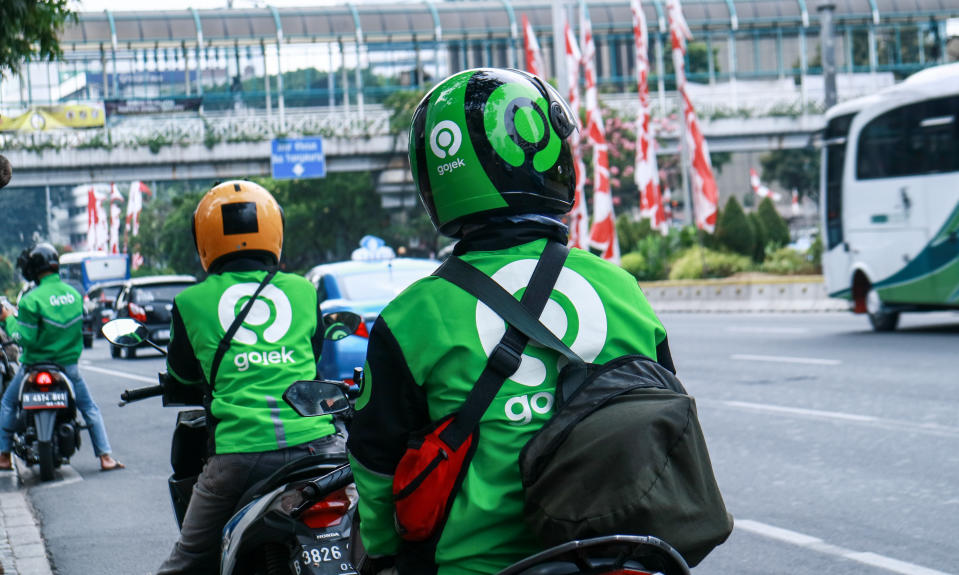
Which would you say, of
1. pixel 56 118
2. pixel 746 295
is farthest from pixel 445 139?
pixel 56 118

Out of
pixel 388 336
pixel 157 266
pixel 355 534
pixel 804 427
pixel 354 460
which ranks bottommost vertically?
pixel 157 266

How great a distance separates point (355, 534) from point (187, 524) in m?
1.34

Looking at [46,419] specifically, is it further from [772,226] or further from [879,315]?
[772,226]

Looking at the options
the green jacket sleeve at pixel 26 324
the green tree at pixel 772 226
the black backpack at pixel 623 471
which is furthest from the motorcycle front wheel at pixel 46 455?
the green tree at pixel 772 226

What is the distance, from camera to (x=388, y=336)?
2285 mm

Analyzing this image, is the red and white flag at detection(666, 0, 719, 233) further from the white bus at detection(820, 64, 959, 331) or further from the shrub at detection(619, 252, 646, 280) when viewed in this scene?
the white bus at detection(820, 64, 959, 331)

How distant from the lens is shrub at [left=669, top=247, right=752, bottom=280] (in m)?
31.7

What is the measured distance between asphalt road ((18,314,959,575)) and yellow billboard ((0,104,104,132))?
33103mm

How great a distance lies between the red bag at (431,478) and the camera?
2217 mm

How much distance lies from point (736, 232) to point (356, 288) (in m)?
21.1

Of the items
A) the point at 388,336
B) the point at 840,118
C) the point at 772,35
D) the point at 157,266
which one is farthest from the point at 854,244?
the point at 157,266

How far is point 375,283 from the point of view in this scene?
43.5ft

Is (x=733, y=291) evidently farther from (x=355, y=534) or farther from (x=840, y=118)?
(x=355, y=534)

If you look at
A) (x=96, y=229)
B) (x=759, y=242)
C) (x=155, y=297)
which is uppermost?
(x=155, y=297)
